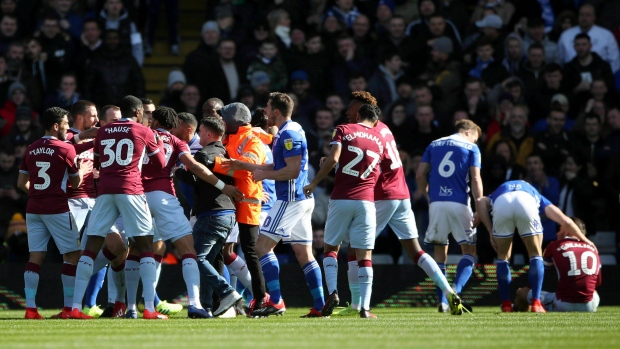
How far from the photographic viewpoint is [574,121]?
19.4 meters

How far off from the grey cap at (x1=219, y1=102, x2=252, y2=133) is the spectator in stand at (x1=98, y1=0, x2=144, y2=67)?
786 cm

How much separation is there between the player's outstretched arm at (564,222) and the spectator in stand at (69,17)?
1025 centimetres

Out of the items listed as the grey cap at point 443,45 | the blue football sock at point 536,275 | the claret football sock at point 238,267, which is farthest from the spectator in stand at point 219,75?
the blue football sock at point 536,275

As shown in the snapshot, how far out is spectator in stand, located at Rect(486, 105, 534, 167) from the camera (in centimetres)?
1827

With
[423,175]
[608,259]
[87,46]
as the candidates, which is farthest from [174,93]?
[608,259]

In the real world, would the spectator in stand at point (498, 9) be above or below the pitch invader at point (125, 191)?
above

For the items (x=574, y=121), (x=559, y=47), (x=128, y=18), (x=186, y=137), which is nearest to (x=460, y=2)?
(x=559, y=47)

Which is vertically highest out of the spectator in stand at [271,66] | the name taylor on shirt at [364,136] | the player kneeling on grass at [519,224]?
the spectator in stand at [271,66]

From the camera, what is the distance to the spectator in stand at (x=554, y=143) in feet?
59.7

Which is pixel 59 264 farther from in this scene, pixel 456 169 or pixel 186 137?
pixel 456 169

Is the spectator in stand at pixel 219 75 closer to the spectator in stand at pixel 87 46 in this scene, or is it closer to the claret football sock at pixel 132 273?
the spectator in stand at pixel 87 46

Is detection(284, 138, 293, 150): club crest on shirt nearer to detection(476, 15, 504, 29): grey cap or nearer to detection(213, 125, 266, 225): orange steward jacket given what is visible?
detection(213, 125, 266, 225): orange steward jacket

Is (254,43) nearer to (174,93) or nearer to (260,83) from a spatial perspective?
(260,83)

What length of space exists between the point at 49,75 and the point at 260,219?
25.9 ft
